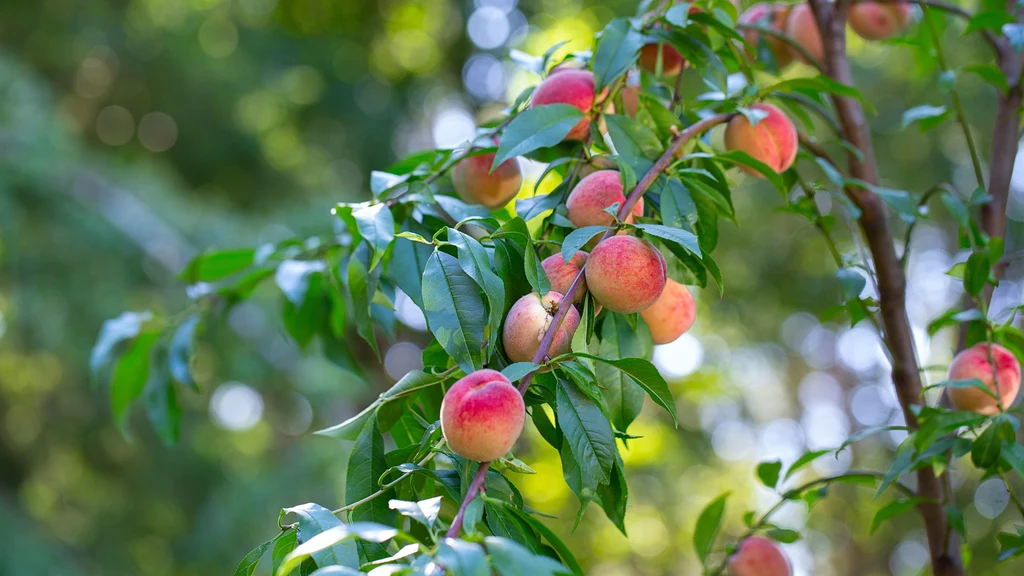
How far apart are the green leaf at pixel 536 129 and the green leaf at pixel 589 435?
133 mm

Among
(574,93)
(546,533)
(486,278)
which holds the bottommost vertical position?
(546,533)

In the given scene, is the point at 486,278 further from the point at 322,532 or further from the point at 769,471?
the point at 769,471

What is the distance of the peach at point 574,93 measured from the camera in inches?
18.1

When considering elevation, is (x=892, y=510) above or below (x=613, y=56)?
below

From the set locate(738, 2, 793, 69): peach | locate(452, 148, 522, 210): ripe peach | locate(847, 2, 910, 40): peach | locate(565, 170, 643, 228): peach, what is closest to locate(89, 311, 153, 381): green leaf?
locate(452, 148, 522, 210): ripe peach

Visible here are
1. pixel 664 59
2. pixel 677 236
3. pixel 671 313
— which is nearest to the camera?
pixel 677 236

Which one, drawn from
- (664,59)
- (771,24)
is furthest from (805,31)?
(664,59)

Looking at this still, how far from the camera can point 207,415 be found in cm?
239

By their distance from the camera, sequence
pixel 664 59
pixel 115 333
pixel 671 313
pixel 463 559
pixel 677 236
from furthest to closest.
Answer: pixel 115 333
pixel 664 59
pixel 671 313
pixel 677 236
pixel 463 559

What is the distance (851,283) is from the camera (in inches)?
21.0

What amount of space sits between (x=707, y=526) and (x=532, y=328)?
32 cm

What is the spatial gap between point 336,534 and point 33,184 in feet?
5.85

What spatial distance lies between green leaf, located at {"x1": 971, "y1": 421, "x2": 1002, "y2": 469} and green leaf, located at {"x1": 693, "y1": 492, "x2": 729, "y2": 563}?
0.18 metres

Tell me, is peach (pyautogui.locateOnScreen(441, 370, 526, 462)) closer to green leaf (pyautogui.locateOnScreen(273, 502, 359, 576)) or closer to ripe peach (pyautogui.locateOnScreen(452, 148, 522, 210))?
green leaf (pyautogui.locateOnScreen(273, 502, 359, 576))
